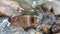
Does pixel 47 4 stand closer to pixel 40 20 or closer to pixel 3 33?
pixel 40 20

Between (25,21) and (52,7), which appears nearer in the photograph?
(25,21)

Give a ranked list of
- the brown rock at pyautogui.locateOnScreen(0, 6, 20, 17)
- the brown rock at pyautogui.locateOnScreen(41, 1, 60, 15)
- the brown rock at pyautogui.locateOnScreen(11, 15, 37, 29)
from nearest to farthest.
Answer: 1. the brown rock at pyautogui.locateOnScreen(11, 15, 37, 29)
2. the brown rock at pyautogui.locateOnScreen(0, 6, 20, 17)
3. the brown rock at pyautogui.locateOnScreen(41, 1, 60, 15)

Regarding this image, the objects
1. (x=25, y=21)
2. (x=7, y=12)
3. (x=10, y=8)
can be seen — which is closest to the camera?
(x=25, y=21)

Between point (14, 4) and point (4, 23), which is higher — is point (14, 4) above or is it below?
above

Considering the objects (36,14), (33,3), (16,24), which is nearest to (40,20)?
(36,14)

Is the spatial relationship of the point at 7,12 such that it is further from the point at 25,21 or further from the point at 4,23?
the point at 25,21

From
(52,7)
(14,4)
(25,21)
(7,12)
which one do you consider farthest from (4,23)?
(52,7)

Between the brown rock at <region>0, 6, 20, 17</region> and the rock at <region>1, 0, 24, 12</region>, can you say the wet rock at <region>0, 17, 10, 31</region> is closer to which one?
A: the brown rock at <region>0, 6, 20, 17</region>

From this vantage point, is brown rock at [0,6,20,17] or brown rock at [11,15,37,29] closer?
brown rock at [11,15,37,29]

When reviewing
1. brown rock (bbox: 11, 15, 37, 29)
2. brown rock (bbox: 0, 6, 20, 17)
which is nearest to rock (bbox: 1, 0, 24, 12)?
brown rock (bbox: 0, 6, 20, 17)
